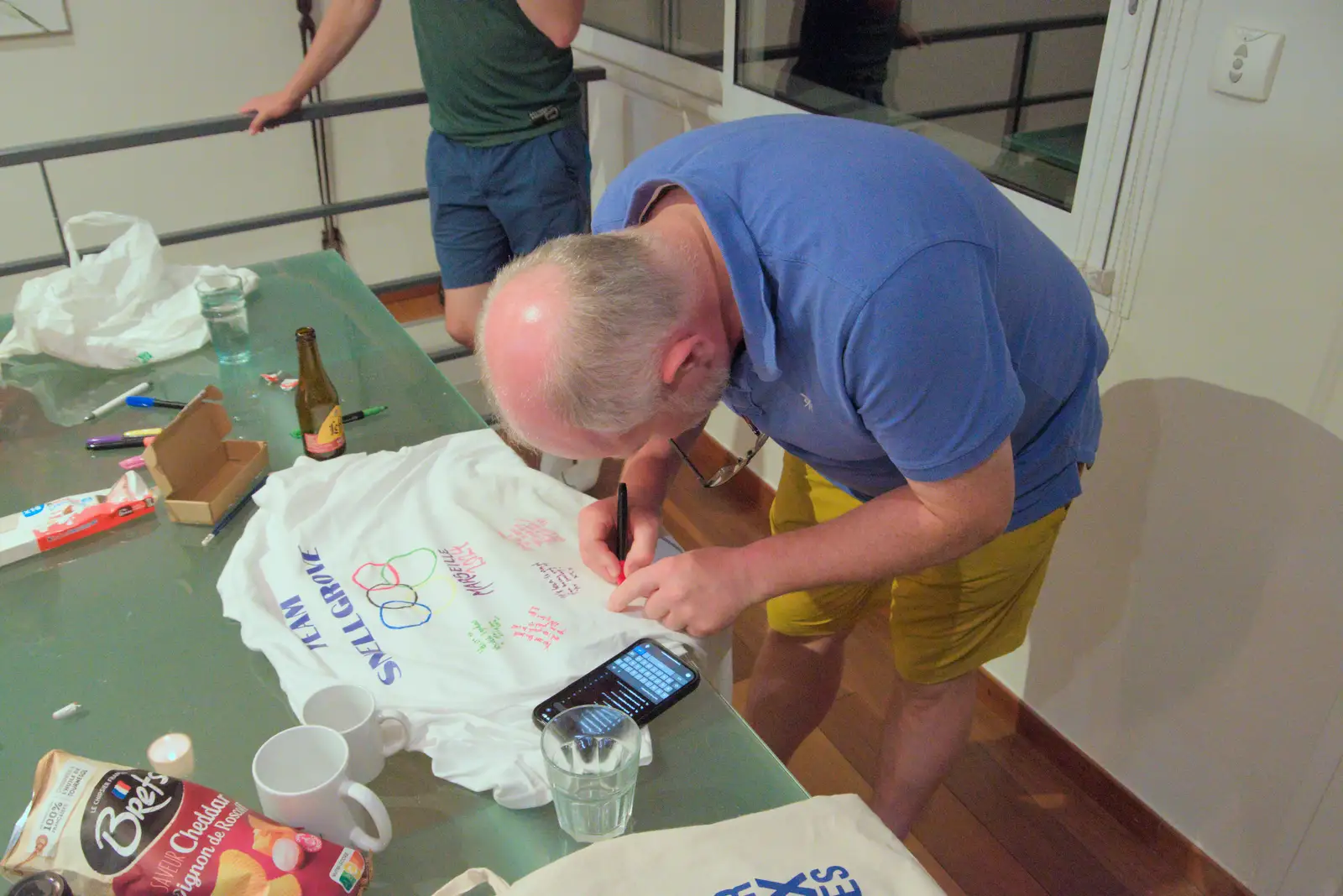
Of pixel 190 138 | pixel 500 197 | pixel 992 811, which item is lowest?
pixel 992 811

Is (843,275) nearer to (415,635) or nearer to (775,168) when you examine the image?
(775,168)

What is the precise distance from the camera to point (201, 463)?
125cm

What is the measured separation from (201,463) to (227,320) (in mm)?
380

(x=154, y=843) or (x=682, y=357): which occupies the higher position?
(x=682, y=357)

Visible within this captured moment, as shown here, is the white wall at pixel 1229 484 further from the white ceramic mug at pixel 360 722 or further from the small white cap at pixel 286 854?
the small white cap at pixel 286 854

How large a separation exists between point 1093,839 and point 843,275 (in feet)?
4.34

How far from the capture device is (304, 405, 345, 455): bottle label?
1267mm

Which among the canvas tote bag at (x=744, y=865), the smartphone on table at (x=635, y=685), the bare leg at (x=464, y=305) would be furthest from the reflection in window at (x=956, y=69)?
the canvas tote bag at (x=744, y=865)

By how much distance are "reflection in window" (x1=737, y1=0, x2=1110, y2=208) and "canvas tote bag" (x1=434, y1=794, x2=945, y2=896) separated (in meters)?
1.18

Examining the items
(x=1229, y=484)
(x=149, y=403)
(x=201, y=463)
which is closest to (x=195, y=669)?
(x=201, y=463)

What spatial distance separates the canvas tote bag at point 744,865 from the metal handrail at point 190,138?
1557 mm

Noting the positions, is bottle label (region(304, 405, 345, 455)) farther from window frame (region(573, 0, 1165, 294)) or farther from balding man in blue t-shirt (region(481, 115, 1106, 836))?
window frame (region(573, 0, 1165, 294))

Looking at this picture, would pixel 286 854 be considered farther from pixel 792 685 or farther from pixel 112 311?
pixel 112 311

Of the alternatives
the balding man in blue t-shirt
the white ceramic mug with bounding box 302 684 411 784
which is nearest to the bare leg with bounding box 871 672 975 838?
the balding man in blue t-shirt
